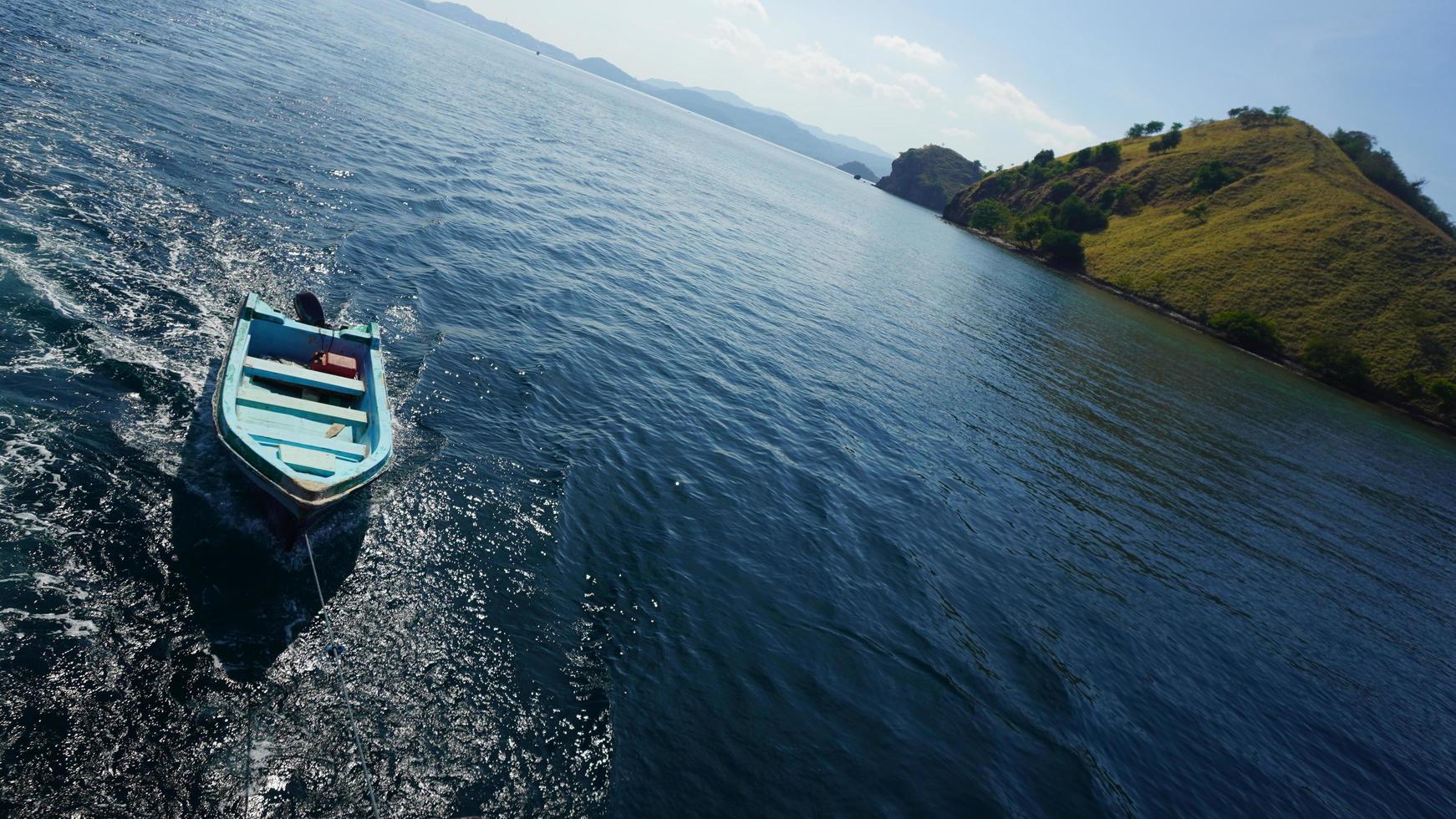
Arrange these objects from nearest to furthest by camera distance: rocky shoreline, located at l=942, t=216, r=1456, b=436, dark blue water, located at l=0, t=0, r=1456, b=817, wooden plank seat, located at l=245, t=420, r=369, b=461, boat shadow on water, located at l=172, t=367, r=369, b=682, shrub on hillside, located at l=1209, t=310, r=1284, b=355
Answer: dark blue water, located at l=0, t=0, r=1456, b=817 → boat shadow on water, located at l=172, t=367, r=369, b=682 → wooden plank seat, located at l=245, t=420, r=369, b=461 → rocky shoreline, located at l=942, t=216, r=1456, b=436 → shrub on hillside, located at l=1209, t=310, r=1284, b=355

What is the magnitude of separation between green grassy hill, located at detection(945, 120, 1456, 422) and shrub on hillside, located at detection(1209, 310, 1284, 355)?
39.5 inches

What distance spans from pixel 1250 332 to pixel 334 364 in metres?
94.0

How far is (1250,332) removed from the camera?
7062cm

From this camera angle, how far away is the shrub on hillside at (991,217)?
5423 inches

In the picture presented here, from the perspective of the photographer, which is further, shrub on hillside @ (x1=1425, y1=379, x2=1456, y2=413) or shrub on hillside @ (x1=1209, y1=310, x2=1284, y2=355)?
shrub on hillside @ (x1=1209, y1=310, x2=1284, y2=355)

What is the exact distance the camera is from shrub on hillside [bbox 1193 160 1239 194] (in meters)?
108

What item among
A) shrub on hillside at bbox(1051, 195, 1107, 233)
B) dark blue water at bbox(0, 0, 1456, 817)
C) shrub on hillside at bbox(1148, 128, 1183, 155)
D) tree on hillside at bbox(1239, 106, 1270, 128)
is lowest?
dark blue water at bbox(0, 0, 1456, 817)

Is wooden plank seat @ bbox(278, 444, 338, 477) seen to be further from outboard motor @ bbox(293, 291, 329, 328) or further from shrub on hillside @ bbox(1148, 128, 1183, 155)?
shrub on hillside @ bbox(1148, 128, 1183, 155)

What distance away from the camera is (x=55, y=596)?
334 inches

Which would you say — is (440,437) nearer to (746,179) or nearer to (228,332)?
(228,332)

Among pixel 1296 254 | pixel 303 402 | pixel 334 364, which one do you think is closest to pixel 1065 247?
pixel 1296 254

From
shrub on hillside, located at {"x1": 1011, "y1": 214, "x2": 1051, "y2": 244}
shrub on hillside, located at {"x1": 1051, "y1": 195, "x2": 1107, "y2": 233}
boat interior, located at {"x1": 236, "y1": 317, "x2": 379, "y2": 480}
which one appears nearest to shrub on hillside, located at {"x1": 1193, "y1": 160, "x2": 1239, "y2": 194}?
shrub on hillside, located at {"x1": 1051, "y1": 195, "x2": 1107, "y2": 233}

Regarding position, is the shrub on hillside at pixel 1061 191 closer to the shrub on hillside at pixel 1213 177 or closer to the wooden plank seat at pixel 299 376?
the shrub on hillside at pixel 1213 177

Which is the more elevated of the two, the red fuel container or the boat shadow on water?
the red fuel container
